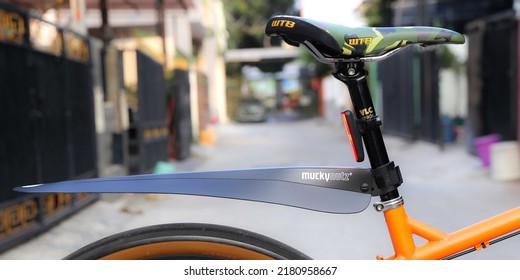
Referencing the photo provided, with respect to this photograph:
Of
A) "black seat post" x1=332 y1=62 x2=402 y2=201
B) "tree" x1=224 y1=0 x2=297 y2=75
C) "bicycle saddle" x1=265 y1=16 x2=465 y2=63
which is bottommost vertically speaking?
"black seat post" x1=332 y1=62 x2=402 y2=201

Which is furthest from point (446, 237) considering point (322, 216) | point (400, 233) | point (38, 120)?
point (38, 120)

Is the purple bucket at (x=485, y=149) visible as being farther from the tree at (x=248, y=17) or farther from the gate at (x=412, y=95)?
the tree at (x=248, y=17)

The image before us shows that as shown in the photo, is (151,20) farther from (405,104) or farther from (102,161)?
(102,161)

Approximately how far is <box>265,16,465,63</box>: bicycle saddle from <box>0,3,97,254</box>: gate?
3281mm

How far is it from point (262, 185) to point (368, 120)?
1.22 ft

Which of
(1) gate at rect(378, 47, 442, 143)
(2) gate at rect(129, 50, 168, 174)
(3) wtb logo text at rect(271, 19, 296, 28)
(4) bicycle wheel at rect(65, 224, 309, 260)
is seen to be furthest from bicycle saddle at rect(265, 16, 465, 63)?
(1) gate at rect(378, 47, 442, 143)

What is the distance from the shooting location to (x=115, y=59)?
756 cm

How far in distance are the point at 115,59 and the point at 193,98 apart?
753 cm

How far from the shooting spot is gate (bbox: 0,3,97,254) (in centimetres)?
432

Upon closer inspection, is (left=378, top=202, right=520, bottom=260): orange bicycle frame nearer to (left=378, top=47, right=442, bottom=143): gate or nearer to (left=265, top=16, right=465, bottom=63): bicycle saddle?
(left=265, top=16, right=465, bottom=63): bicycle saddle

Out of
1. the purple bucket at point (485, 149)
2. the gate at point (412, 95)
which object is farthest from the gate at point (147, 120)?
the gate at point (412, 95)

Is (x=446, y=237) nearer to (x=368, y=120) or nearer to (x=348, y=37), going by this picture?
(x=368, y=120)

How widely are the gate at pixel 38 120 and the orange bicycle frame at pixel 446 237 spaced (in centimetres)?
335
